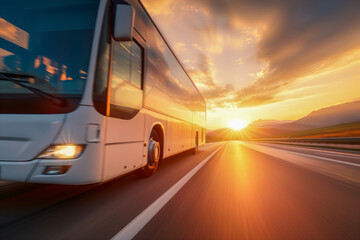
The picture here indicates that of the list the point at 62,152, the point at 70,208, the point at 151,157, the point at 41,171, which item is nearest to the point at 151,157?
the point at 151,157

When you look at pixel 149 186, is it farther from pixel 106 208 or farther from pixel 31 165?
pixel 31 165

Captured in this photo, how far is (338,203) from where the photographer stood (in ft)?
10.4

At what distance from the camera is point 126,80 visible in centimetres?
341

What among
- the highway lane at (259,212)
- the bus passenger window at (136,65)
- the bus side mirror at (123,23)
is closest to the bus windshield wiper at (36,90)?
the bus side mirror at (123,23)

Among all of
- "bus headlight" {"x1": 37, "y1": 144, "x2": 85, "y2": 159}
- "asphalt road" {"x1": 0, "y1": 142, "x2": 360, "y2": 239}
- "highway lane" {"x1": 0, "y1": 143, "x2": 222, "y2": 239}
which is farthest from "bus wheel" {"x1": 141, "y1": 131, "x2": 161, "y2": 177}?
"bus headlight" {"x1": 37, "y1": 144, "x2": 85, "y2": 159}

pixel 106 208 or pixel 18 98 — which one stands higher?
pixel 18 98

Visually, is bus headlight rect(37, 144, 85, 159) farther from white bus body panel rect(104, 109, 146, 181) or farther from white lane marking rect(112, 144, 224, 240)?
white lane marking rect(112, 144, 224, 240)

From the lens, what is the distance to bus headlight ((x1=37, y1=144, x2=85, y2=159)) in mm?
2434

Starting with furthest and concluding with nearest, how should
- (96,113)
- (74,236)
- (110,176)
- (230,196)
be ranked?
(230,196), (110,176), (96,113), (74,236)

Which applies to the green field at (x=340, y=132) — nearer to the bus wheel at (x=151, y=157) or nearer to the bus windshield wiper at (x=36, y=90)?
the bus wheel at (x=151, y=157)

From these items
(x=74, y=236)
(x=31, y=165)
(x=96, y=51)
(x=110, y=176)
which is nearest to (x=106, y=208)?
(x=110, y=176)

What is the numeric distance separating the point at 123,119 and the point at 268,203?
2.68 m

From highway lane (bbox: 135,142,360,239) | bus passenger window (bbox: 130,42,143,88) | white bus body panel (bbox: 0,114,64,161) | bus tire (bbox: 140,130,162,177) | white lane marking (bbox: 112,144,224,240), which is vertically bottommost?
highway lane (bbox: 135,142,360,239)

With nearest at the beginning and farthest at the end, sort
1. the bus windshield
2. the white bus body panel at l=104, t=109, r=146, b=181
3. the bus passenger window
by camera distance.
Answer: the bus windshield, the white bus body panel at l=104, t=109, r=146, b=181, the bus passenger window
